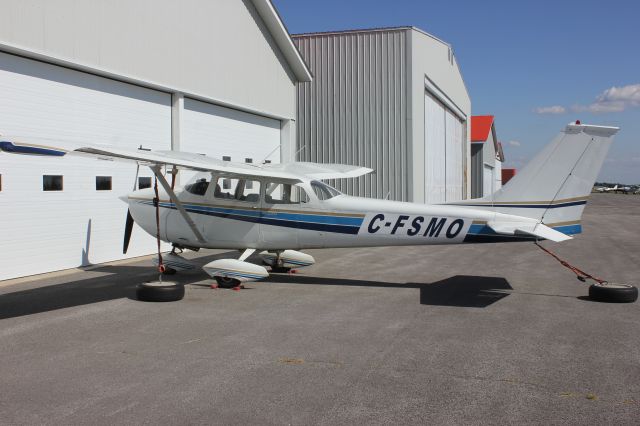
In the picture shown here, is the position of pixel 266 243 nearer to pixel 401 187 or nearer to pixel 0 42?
pixel 0 42

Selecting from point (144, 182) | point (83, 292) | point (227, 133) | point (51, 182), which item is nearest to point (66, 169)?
point (51, 182)

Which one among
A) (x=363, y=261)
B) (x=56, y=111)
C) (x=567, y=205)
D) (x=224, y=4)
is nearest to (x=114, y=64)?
(x=56, y=111)

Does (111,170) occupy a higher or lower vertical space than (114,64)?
lower

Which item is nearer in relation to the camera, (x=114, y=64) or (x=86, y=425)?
(x=86, y=425)

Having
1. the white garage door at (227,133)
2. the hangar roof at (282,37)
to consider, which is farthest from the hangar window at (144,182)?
the hangar roof at (282,37)

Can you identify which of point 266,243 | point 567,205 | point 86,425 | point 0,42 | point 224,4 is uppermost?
point 224,4

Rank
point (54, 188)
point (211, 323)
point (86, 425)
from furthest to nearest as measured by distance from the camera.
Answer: point (54, 188), point (211, 323), point (86, 425)

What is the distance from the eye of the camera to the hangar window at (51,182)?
11.5 metres

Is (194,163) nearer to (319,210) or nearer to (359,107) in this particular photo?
(319,210)

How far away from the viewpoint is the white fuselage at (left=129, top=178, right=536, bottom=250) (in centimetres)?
924

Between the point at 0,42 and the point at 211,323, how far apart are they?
6658mm

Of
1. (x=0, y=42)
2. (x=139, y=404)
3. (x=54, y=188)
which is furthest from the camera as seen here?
(x=54, y=188)

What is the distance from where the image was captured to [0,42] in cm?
1017

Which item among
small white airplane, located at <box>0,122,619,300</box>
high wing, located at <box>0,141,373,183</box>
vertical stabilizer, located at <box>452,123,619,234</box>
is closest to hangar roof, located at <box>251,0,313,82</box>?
high wing, located at <box>0,141,373,183</box>
